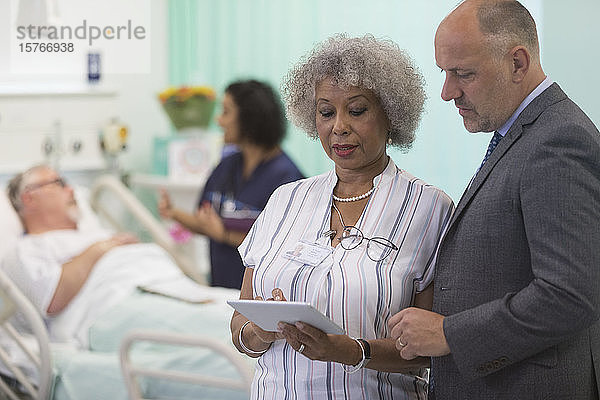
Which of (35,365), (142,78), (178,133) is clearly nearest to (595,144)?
(35,365)

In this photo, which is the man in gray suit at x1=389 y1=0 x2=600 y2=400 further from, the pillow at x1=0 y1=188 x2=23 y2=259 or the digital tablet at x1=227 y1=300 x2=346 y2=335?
the pillow at x1=0 y1=188 x2=23 y2=259

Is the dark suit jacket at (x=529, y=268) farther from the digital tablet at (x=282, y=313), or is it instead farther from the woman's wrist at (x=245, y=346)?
the woman's wrist at (x=245, y=346)

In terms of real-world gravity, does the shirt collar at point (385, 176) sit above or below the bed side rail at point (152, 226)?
above

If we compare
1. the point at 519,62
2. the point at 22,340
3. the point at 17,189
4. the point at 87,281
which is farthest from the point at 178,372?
the point at 519,62

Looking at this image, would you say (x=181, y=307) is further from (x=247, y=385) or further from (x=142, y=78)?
(x=142, y=78)

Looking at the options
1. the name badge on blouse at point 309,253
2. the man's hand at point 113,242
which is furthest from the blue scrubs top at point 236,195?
the name badge on blouse at point 309,253

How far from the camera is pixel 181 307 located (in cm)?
317

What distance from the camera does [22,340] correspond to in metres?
3.08

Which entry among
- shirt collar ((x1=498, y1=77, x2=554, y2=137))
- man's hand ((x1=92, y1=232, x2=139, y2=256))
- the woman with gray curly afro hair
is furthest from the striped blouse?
man's hand ((x1=92, y1=232, x2=139, y2=256))

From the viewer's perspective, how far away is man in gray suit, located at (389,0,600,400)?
1.35 metres

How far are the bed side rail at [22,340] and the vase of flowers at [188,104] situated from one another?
155 centimetres

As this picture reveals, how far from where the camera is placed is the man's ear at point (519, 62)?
146 cm

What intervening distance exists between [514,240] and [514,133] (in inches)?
7.9

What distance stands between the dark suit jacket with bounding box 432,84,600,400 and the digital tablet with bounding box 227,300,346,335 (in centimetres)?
22
